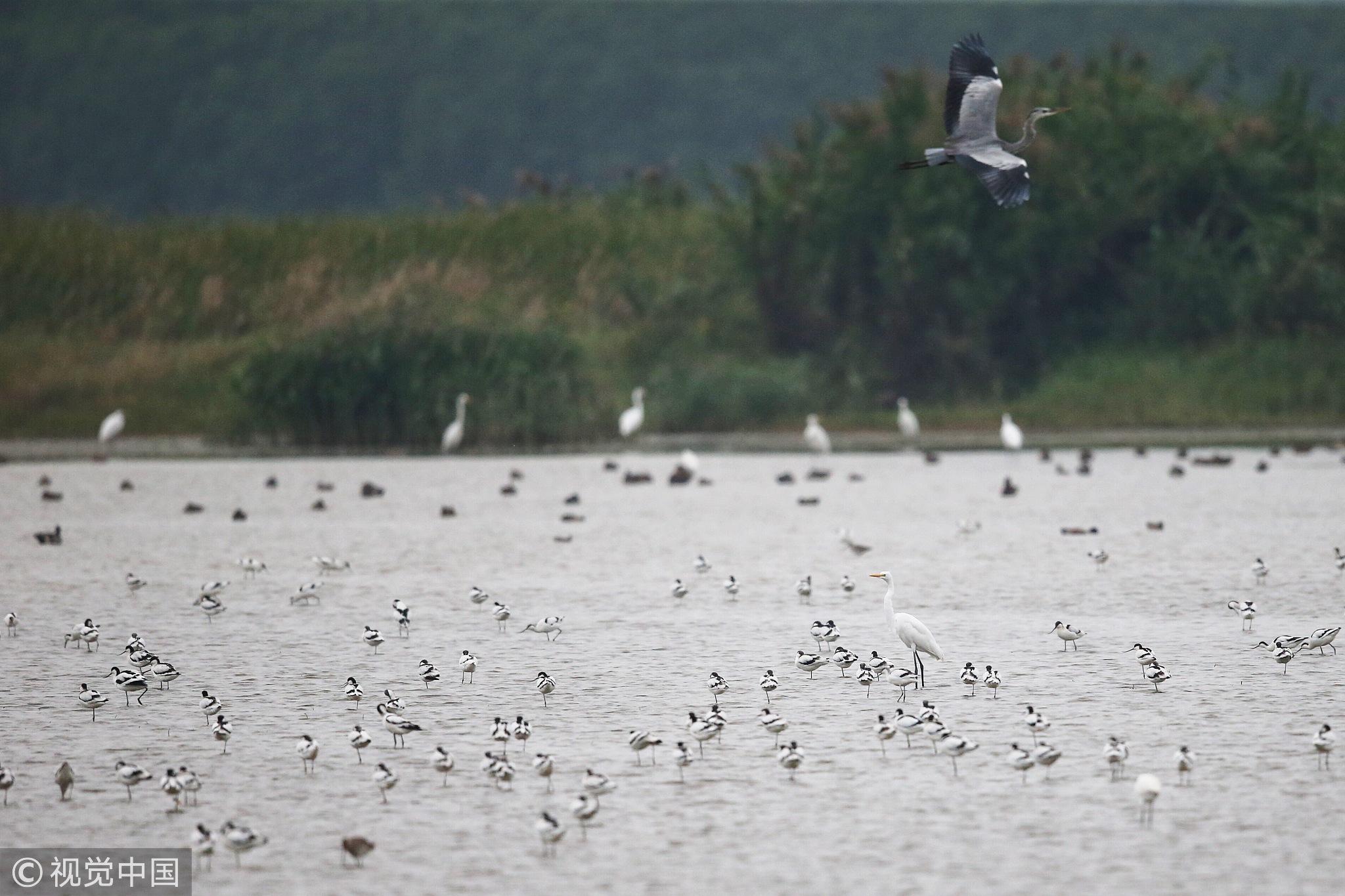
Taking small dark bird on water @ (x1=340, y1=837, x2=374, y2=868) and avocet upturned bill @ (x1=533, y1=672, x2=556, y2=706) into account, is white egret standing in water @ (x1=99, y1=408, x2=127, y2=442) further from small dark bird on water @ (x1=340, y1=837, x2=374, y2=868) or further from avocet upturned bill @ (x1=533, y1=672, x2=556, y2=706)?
small dark bird on water @ (x1=340, y1=837, x2=374, y2=868)

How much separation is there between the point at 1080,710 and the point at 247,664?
5.62 meters

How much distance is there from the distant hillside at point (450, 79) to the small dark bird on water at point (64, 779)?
255ft

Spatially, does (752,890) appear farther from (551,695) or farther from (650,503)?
(650,503)

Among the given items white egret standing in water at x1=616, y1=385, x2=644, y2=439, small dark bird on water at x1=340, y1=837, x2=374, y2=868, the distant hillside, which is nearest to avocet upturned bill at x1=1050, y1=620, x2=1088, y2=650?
small dark bird on water at x1=340, y1=837, x2=374, y2=868

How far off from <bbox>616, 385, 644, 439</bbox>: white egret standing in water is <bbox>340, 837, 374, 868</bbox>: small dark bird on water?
2742cm

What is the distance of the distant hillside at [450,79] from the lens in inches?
3575

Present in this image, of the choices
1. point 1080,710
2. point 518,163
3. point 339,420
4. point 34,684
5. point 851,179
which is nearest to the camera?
point 1080,710

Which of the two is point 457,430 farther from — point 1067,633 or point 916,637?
point 916,637

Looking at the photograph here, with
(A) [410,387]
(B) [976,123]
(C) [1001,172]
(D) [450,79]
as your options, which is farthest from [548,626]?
(D) [450,79]

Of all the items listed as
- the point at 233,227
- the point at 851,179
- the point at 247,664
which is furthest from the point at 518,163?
the point at 247,664

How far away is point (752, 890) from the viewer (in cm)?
859

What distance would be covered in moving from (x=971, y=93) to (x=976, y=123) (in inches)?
9.3

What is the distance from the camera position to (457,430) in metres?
35.2

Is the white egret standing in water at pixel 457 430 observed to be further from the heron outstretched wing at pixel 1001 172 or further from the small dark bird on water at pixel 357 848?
the small dark bird on water at pixel 357 848
